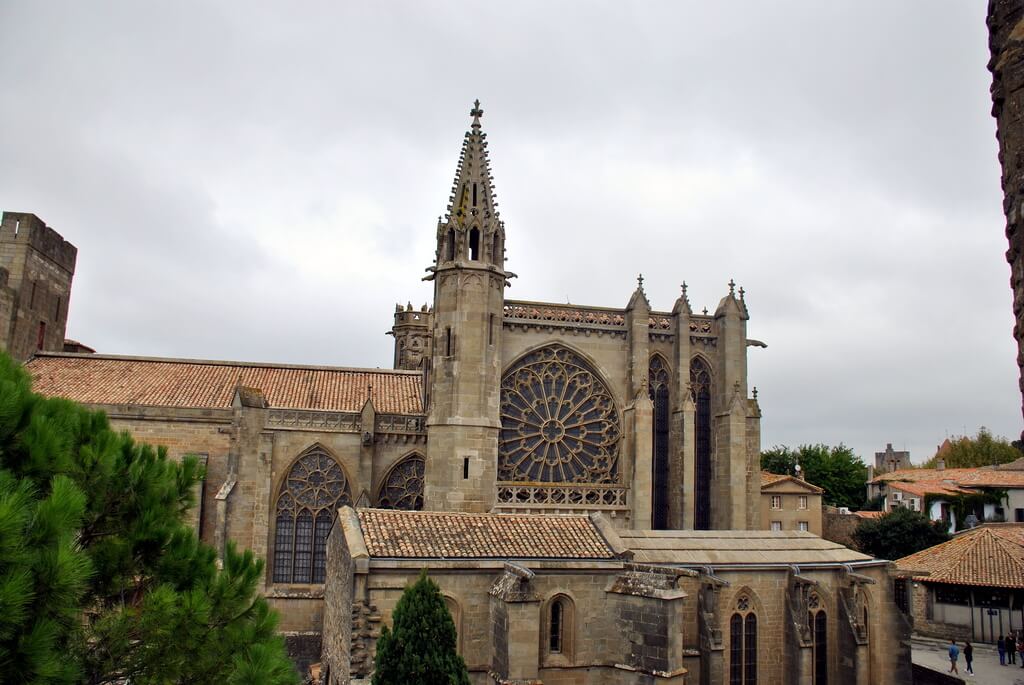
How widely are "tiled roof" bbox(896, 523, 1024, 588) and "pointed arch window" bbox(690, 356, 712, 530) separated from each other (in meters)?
10.8

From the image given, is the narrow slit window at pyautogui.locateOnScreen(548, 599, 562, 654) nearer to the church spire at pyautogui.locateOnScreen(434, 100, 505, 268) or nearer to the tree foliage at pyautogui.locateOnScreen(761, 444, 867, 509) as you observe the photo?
the church spire at pyautogui.locateOnScreen(434, 100, 505, 268)

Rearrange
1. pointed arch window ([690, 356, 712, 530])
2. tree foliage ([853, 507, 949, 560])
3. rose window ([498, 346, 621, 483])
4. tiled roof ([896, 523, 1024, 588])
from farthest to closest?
tree foliage ([853, 507, 949, 560])
tiled roof ([896, 523, 1024, 588])
pointed arch window ([690, 356, 712, 530])
rose window ([498, 346, 621, 483])

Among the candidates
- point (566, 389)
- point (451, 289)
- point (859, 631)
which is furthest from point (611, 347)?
point (859, 631)

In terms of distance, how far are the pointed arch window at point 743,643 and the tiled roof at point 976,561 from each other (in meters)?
14.6

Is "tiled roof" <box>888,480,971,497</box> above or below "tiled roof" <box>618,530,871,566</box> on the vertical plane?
above

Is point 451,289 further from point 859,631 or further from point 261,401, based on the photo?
point 859,631

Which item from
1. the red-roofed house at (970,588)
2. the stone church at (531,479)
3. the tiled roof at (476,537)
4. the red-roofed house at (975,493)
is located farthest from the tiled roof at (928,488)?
the tiled roof at (476,537)

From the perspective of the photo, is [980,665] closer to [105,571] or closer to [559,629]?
[559,629]

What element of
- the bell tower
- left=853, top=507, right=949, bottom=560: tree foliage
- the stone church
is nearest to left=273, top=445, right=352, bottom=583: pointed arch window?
the stone church

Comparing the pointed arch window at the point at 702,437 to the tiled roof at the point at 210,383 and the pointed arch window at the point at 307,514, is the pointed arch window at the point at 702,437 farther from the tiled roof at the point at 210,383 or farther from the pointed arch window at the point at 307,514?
the pointed arch window at the point at 307,514

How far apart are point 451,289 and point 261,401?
28.6 ft

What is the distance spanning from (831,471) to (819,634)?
4315cm

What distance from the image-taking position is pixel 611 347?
101 ft

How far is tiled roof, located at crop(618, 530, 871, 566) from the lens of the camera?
82.3 feet
